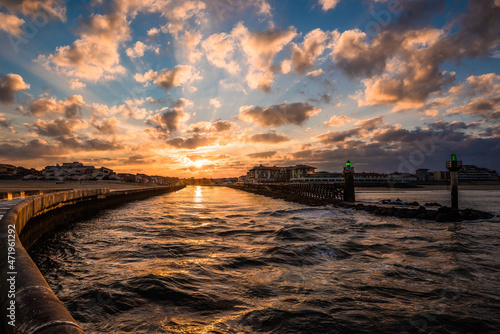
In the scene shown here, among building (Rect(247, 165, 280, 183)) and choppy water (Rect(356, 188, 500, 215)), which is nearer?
choppy water (Rect(356, 188, 500, 215))

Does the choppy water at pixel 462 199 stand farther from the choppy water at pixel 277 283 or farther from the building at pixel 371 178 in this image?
the building at pixel 371 178

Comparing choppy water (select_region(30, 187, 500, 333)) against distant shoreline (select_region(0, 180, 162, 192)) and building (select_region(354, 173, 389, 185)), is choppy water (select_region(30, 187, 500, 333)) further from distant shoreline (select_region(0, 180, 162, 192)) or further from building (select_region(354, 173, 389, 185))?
building (select_region(354, 173, 389, 185))

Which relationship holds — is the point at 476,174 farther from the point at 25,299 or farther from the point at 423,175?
the point at 25,299

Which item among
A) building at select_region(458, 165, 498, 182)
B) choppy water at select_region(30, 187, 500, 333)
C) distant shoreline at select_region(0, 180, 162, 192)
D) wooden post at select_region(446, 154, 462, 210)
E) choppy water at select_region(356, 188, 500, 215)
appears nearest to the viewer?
choppy water at select_region(30, 187, 500, 333)

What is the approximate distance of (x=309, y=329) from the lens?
3355mm

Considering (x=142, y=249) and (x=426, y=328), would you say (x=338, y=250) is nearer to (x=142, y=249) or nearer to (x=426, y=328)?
(x=426, y=328)

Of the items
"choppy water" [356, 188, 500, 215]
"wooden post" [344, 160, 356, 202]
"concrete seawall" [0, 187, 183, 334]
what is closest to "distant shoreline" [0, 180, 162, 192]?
"concrete seawall" [0, 187, 183, 334]

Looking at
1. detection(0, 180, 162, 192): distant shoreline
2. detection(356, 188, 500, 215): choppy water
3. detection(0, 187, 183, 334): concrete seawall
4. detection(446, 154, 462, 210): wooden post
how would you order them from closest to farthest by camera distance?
detection(0, 187, 183, 334): concrete seawall < detection(446, 154, 462, 210): wooden post < detection(356, 188, 500, 215): choppy water < detection(0, 180, 162, 192): distant shoreline

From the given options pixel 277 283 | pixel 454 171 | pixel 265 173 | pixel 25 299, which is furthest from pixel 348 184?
pixel 265 173

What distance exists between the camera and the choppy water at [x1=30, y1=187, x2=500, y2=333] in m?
3.54

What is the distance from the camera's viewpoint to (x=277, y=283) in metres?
5.05

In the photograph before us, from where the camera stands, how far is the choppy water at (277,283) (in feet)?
11.6

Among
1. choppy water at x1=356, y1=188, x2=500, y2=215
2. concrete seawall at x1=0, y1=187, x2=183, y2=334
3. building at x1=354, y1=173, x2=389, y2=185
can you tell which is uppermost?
concrete seawall at x1=0, y1=187, x2=183, y2=334

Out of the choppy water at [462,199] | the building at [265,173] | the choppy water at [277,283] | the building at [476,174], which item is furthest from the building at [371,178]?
the choppy water at [277,283]
